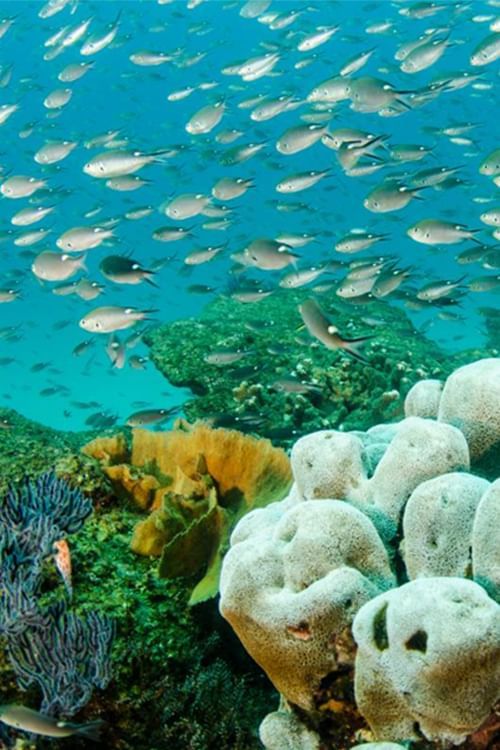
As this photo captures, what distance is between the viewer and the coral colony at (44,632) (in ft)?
9.57

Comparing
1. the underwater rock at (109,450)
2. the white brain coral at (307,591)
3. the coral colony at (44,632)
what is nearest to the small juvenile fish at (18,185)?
the underwater rock at (109,450)

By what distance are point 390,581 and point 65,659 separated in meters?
1.42

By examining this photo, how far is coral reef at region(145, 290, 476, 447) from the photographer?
859cm

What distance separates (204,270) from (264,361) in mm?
56641

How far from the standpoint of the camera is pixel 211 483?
15.4ft

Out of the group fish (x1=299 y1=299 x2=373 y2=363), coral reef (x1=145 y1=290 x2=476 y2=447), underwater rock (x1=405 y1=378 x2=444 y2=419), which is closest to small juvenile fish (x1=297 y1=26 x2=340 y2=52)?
coral reef (x1=145 y1=290 x2=476 y2=447)

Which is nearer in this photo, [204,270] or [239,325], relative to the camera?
[239,325]

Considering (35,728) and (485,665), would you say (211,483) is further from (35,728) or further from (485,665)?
(485,665)

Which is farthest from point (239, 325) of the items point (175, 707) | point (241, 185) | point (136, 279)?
point (175, 707)

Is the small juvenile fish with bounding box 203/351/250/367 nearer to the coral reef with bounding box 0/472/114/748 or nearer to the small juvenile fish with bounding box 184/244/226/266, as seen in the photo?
the small juvenile fish with bounding box 184/244/226/266

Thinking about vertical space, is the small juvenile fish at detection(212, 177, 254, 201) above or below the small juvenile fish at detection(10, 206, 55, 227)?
below

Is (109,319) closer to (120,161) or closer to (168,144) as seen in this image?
(120,161)

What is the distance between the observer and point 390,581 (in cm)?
276

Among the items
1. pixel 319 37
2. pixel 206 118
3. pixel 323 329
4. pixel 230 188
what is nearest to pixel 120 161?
pixel 230 188
